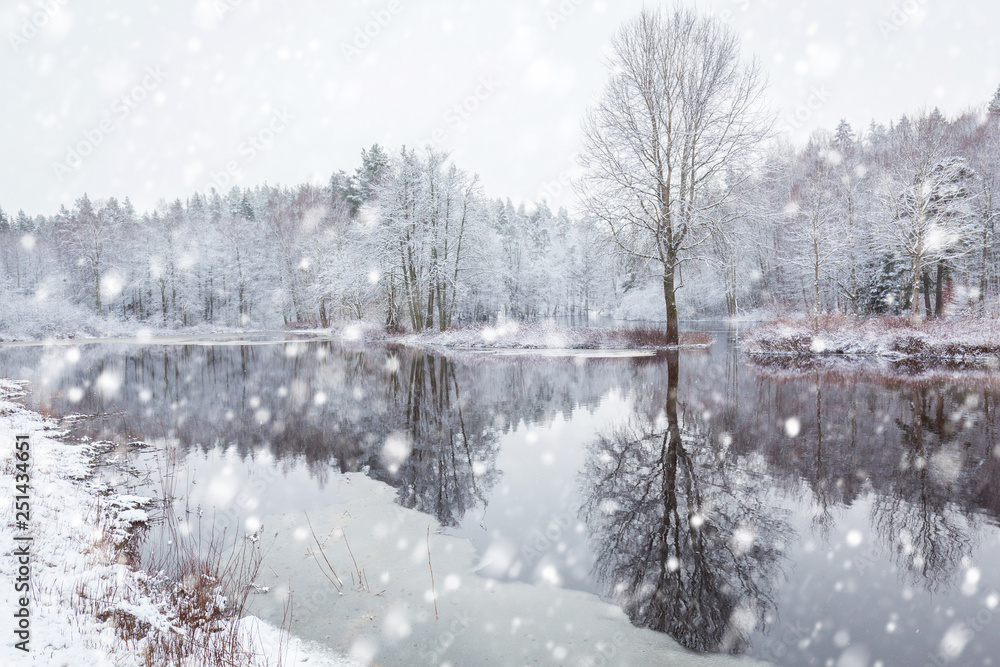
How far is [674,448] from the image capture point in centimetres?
825

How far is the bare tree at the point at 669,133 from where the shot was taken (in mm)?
20766

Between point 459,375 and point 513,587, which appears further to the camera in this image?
point 459,375

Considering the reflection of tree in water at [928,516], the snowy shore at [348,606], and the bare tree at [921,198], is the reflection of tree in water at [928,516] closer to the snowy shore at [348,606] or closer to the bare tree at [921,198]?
the snowy shore at [348,606]

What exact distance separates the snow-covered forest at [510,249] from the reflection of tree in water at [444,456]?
12569 mm

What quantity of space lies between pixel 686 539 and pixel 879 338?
803 inches

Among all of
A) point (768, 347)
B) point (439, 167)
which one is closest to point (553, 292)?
point (439, 167)

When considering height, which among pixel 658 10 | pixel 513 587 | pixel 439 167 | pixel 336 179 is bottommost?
pixel 513 587

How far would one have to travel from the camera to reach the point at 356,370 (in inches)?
810

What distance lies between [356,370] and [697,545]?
17.5 m

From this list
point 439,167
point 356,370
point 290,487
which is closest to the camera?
point 290,487

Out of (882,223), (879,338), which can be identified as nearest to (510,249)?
(882,223)

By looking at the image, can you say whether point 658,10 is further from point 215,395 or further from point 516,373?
point 215,395

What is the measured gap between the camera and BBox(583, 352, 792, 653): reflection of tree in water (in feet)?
13.3

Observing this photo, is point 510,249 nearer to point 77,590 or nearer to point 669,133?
point 669,133
